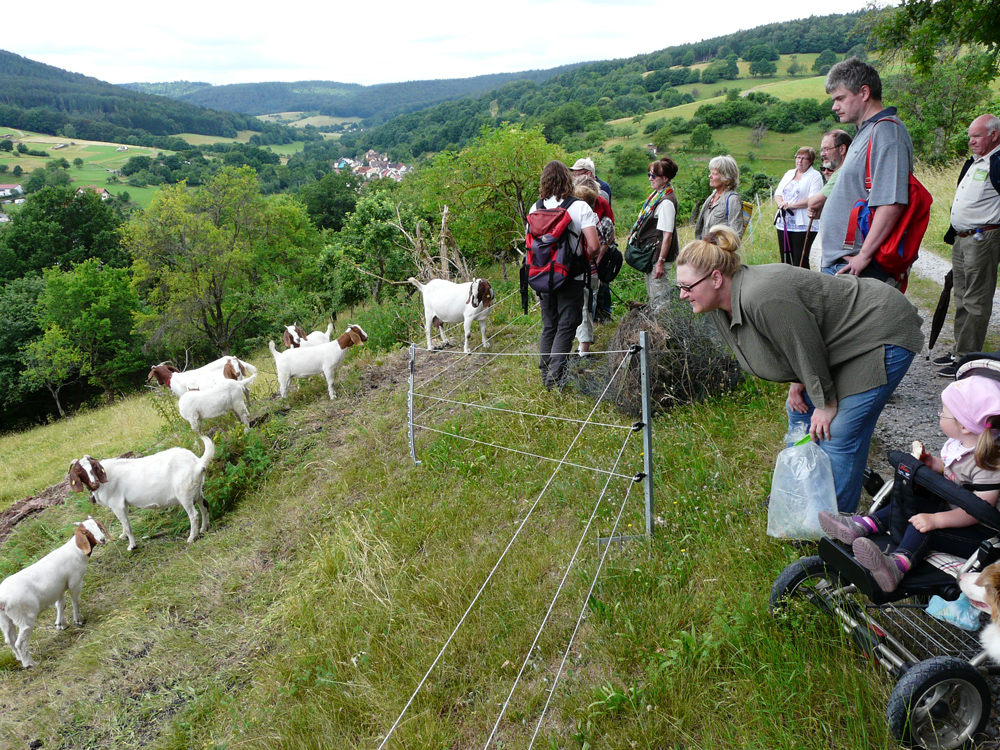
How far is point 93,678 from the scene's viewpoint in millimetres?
4254

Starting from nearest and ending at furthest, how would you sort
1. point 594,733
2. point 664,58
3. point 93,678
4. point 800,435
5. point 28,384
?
point 594,733, point 800,435, point 93,678, point 28,384, point 664,58

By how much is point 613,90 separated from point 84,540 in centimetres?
11256

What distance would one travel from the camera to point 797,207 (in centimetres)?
694

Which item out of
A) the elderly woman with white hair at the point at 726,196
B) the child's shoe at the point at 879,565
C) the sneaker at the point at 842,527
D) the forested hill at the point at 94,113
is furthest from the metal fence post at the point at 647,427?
the forested hill at the point at 94,113

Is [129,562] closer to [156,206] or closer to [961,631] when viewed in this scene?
[961,631]

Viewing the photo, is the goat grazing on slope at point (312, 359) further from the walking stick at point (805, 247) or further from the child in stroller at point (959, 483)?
the child in stroller at point (959, 483)

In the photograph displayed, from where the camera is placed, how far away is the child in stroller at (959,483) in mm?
2145

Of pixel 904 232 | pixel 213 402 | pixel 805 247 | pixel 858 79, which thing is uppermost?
pixel 858 79

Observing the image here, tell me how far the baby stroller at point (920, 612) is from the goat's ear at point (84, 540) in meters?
5.43

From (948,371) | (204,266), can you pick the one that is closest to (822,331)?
(948,371)

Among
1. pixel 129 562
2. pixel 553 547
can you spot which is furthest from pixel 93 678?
pixel 553 547

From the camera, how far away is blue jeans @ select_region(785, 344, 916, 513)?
2576 mm

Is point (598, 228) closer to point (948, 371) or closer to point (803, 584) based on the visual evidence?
point (948, 371)

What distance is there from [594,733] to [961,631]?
1673 millimetres
